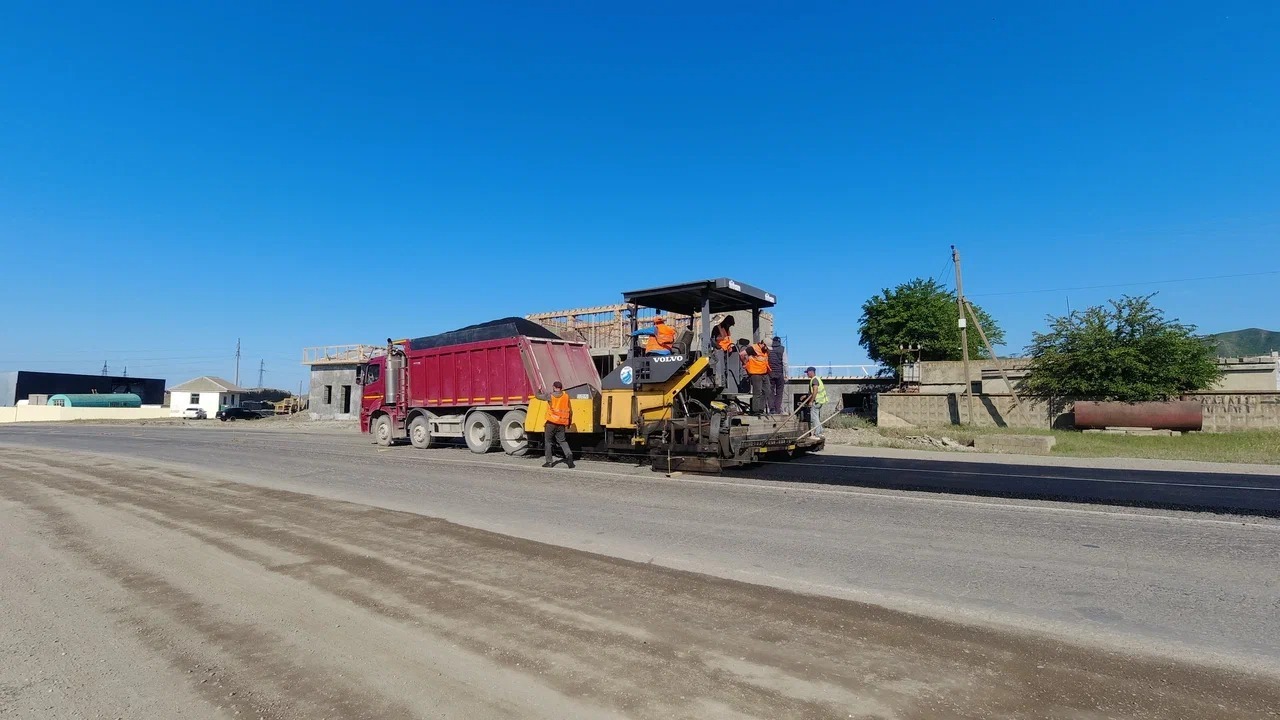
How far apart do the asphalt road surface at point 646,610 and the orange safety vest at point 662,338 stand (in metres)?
3.62

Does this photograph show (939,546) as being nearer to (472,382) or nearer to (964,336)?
(472,382)

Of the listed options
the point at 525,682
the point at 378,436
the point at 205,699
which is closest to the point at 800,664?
the point at 525,682

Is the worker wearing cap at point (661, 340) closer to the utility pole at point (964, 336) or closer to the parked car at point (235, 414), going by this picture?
the utility pole at point (964, 336)

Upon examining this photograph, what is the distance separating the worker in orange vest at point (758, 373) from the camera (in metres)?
11.2

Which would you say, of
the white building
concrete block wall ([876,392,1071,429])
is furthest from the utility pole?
the white building

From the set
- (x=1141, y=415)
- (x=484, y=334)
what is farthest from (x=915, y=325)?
(x=484, y=334)

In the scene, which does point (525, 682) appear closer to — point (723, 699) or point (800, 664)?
point (723, 699)

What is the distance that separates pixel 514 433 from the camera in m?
15.3

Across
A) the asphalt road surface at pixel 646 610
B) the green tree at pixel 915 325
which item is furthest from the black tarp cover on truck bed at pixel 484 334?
the green tree at pixel 915 325

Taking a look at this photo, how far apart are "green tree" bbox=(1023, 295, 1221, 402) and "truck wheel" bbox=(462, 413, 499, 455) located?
2121cm

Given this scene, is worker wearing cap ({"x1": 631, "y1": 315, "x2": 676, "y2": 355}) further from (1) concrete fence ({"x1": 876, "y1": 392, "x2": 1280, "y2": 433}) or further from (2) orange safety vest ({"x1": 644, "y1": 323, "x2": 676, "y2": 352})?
(1) concrete fence ({"x1": 876, "y1": 392, "x2": 1280, "y2": 433})

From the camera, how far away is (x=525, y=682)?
3.26 meters

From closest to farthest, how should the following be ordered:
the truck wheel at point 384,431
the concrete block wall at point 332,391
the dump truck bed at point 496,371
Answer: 1. the dump truck bed at point 496,371
2. the truck wheel at point 384,431
3. the concrete block wall at point 332,391

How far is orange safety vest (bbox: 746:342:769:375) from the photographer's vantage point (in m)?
11.2
